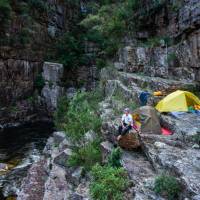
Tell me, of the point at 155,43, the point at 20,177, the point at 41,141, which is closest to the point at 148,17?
the point at 155,43

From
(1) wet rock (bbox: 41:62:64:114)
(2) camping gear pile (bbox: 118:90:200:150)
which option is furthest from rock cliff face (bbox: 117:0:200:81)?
(1) wet rock (bbox: 41:62:64:114)

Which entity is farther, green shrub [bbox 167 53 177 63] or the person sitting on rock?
green shrub [bbox 167 53 177 63]

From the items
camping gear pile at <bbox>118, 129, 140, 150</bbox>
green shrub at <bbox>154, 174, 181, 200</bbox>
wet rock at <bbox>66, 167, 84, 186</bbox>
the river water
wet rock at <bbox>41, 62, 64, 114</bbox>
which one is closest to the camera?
green shrub at <bbox>154, 174, 181, 200</bbox>

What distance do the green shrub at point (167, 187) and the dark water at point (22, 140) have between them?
18214 millimetres

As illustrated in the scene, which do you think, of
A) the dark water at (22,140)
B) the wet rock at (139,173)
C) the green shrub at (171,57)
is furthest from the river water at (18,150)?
the green shrub at (171,57)

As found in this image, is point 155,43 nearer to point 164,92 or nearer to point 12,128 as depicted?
point 164,92

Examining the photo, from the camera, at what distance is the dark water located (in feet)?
97.0

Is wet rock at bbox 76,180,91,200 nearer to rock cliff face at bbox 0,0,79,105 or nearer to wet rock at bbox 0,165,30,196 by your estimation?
wet rock at bbox 0,165,30,196

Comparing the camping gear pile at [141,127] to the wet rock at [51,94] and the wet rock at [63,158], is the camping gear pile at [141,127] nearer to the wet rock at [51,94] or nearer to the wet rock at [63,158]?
the wet rock at [63,158]

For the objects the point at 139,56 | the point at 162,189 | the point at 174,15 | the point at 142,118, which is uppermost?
the point at 174,15

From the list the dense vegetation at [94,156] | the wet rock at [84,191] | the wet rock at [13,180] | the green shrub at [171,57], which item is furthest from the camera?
the green shrub at [171,57]

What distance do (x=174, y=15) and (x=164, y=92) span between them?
37.2 ft

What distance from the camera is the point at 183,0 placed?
30.0 metres

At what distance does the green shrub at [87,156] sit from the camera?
58.0 feet
